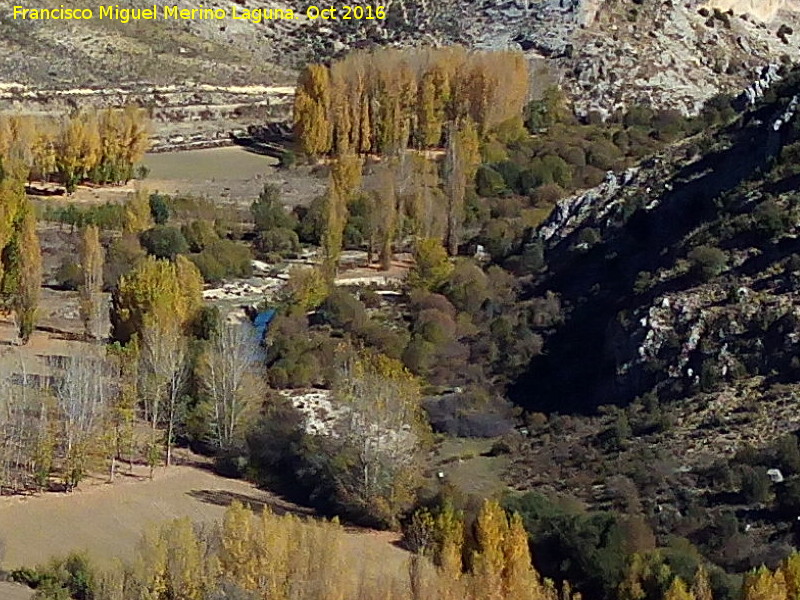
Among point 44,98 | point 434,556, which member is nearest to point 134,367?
point 434,556

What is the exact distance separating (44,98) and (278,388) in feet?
133

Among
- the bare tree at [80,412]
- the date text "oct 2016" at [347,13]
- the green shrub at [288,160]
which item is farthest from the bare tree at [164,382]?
the date text "oct 2016" at [347,13]

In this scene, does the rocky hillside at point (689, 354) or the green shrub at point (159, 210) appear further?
the green shrub at point (159, 210)

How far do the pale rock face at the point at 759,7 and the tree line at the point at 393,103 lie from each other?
810 inches

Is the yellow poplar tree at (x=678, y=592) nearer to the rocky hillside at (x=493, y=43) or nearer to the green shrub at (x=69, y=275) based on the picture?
the green shrub at (x=69, y=275)

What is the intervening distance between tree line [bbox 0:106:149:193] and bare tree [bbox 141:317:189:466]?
23.3m

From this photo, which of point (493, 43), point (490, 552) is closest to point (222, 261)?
point (490, 552)

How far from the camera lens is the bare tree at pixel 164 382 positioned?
30705 millimetres

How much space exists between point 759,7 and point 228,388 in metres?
55.1

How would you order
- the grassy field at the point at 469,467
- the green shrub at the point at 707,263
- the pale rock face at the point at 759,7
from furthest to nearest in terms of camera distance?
1. the pale rock face at the point at 759,7
2. the green shrub at the point at 707,263
3. the grassy field at the point at 469,467

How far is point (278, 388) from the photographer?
1328 inches

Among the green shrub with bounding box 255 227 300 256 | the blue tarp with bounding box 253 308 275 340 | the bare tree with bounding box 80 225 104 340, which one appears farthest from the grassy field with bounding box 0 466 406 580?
the green shrub with bounding box 255 227 300 256

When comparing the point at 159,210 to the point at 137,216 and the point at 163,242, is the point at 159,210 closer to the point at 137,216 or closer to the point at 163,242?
the point at 137,216

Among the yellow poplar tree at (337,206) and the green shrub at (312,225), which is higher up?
the yellow poplar tree at (337,206)
